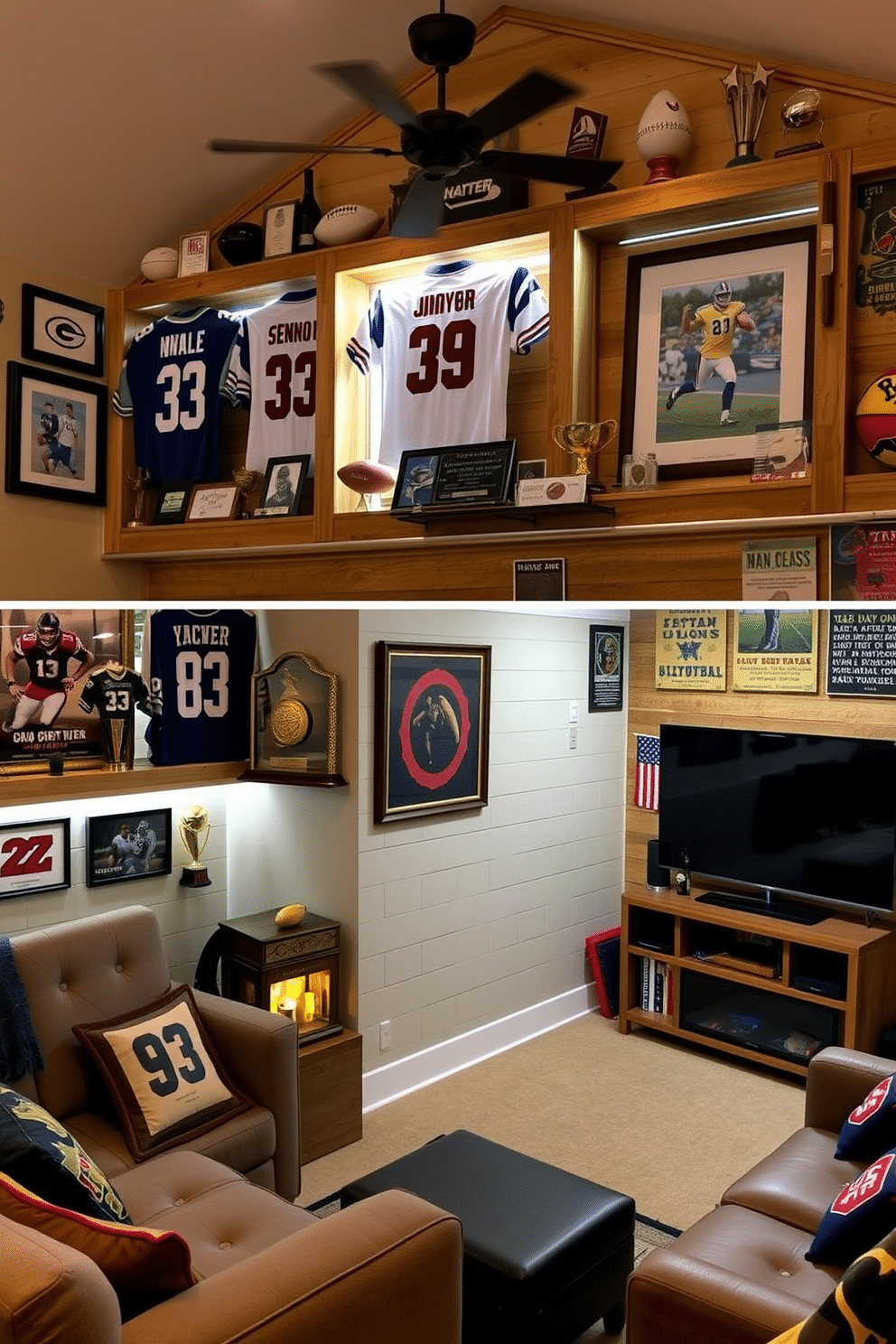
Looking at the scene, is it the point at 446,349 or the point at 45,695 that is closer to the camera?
the point at 446,349

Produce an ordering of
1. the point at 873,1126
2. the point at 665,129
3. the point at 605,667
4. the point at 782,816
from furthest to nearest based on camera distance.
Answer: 1. the point at 605,667
2. the point at 782,816
3. the point at 665,129
4. the point at 873,1126

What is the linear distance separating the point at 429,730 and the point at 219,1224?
227cm

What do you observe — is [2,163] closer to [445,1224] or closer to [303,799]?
[303,799]

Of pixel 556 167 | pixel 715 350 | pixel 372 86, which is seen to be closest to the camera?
pixel 372 86

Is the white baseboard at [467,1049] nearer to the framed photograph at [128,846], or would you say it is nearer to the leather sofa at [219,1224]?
the leather sofa at [219,1224]

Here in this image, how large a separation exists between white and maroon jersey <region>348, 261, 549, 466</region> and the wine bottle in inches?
13.1

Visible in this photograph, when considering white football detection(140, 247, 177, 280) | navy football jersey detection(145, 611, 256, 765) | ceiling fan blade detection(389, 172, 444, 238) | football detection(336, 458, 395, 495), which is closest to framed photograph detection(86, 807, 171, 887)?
navy football jersey detection(145, 611, 256, 765)

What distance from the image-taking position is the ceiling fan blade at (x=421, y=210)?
2.57 metres

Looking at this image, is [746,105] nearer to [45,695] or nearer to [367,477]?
[367,477]

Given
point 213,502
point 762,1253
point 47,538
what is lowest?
point 762,1253

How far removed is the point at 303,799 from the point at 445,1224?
2.37 m

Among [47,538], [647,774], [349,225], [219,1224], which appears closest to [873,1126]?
[219,1224]

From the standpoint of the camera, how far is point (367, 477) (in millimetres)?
3543

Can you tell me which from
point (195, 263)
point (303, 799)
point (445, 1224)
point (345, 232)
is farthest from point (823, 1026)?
point (195, 263)
